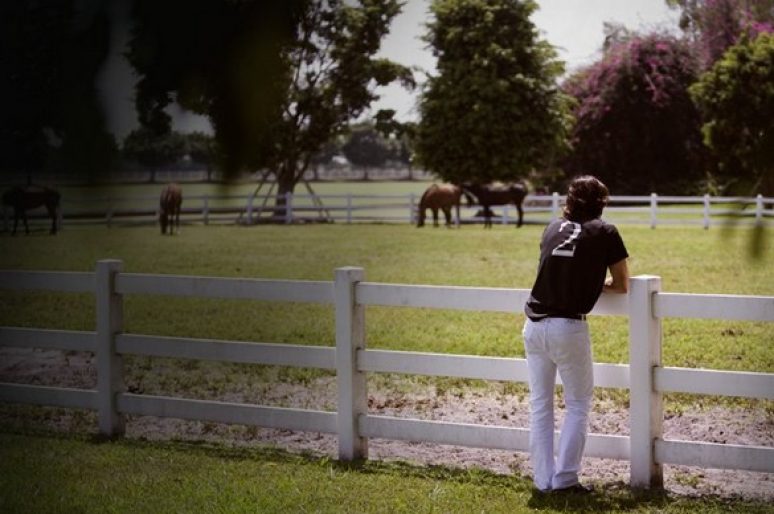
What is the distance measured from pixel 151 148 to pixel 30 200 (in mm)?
280

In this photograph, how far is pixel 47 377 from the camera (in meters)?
9.30

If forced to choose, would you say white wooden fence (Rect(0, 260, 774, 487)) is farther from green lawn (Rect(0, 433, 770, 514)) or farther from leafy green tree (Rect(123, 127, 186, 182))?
leafy green tree (Rect(123, 127, 186, 182))

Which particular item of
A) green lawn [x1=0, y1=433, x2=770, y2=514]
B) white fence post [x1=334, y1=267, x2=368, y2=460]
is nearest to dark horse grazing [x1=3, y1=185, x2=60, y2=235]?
green lawn [x1=0, y1=433, x2=770, y2=514]

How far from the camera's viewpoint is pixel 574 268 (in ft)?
16.5

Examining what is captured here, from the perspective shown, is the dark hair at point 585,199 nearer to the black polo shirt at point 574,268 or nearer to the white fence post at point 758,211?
the black polo shirt at point 574,268

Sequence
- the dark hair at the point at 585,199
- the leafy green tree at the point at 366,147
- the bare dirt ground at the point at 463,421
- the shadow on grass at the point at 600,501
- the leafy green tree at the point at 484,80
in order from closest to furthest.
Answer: the leafy green tree at the point at 366,147
the leafy green tree at the point at 484,80
the shadow on grass at the point at 600,501
the dark hair at the point at 585,199
the bare dirt ground at the point at 463,421

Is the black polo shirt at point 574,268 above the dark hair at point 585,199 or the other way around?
the other way around

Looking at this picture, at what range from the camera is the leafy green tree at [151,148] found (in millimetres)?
1703

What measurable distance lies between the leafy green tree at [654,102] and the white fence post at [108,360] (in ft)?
9.79

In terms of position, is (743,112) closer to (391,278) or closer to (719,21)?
(719,21)

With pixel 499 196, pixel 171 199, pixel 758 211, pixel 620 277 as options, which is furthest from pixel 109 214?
pixel 499 196

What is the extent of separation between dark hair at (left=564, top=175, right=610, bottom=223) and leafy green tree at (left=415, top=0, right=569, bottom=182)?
0.52 metres

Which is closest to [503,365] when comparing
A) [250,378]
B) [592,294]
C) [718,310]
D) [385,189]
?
[592,294]

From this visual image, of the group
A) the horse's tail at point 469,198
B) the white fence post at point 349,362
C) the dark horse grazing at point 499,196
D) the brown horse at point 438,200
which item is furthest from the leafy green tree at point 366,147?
the brown horse at point 438,200
